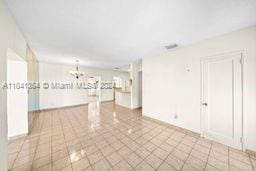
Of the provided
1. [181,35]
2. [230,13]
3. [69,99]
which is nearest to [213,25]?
[230,13]

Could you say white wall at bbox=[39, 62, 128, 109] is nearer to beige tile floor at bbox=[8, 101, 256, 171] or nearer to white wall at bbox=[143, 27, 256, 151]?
beige tile floor at bbox=[8, 101, 256, 171]

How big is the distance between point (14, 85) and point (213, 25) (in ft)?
15.6

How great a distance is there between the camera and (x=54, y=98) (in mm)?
5812

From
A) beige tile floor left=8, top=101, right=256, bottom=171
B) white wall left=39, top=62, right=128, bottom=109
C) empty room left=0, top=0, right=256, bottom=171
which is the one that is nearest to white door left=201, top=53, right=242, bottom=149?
empty room left=0, top=0, right=256, bottom=171

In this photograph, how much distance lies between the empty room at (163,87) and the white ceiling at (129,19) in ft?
0.05

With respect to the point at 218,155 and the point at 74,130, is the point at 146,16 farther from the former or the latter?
the point at 74,130

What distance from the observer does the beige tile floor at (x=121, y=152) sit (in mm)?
1828

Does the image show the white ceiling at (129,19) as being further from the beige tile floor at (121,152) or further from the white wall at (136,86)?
the white wall at (136,86)

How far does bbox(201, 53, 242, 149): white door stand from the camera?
2.26 meters

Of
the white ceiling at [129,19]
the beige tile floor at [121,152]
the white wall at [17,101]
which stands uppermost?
the white ceiling at [129,19]

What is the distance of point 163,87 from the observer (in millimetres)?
3719

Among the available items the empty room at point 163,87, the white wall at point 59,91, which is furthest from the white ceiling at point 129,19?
the white wall at point 59,91

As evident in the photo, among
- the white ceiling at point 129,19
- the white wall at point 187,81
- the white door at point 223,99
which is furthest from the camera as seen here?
the white door at point 223,99

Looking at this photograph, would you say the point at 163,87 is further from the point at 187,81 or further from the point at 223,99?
the point at 223,99
